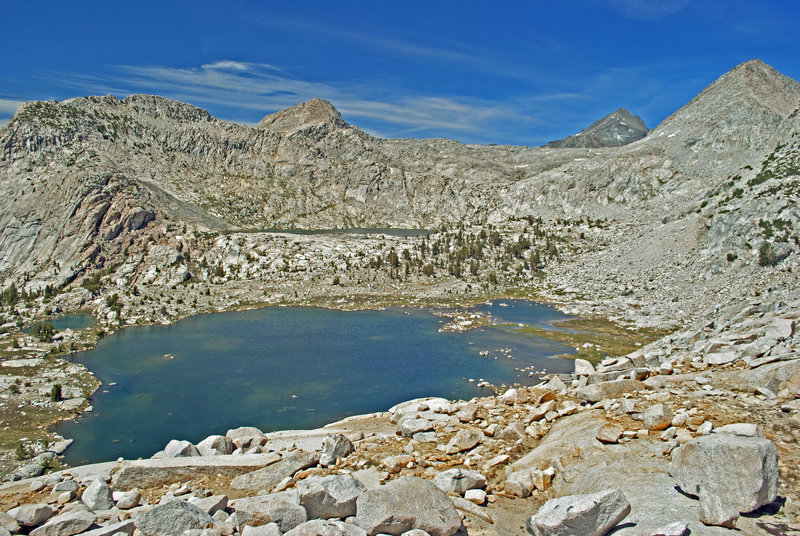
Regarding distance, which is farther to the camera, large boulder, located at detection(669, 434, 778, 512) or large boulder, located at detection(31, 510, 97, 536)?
large boulder, located at detection(31, 510, 97, 536)

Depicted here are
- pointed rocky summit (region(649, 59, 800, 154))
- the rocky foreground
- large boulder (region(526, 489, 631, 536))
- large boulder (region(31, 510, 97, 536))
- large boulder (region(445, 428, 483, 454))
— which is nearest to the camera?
large boulder (region(526, 489, 631, 536))

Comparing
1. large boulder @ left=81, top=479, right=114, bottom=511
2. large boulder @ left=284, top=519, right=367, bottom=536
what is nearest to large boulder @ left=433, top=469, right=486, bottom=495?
large boulder @ left=284, top=519, right=367, bottom=536

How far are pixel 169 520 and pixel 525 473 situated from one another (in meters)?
8.71

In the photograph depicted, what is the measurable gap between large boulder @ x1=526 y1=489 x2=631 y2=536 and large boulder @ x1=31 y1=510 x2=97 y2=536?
1045cm

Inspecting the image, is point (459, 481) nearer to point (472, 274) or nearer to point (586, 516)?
point (586, 516)

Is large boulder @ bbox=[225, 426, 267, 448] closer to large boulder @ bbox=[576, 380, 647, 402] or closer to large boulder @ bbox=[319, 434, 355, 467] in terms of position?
large boulder @ bbox=[319, 434, 355, 467]

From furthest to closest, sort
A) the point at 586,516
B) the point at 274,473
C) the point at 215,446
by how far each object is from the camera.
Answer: the point at 215,446 → the point at 274,473 → the point at 586,516

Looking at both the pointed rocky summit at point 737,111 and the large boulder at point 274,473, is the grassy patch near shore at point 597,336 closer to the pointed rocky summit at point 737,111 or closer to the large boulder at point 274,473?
the large boulder at point 274,473

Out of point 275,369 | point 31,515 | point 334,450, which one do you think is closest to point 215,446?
point 334,450

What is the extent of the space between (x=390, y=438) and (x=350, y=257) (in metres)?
77.1

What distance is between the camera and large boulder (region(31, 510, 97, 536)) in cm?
1152

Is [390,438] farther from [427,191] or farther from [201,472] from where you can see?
[427,191]

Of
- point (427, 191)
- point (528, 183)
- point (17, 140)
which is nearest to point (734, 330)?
point (528, 183)

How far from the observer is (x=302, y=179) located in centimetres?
17675
